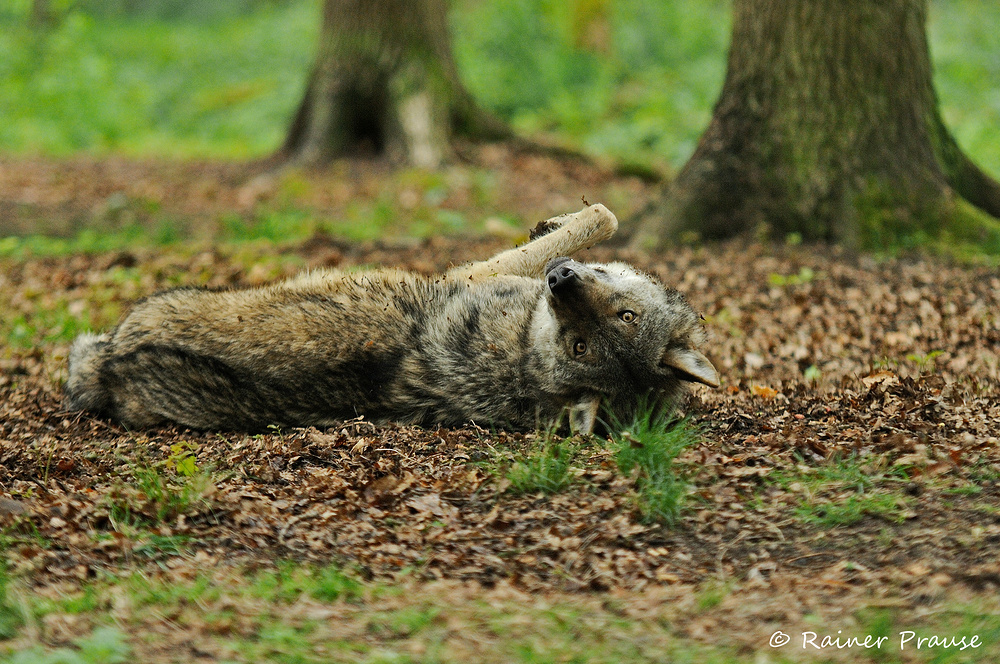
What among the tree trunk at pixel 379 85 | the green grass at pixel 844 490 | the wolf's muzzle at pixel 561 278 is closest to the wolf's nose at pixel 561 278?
the wolf's muzzle at pixel 561 278

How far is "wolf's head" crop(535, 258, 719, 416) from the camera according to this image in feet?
18.1

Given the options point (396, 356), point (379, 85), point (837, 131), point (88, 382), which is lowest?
point (88, 382)

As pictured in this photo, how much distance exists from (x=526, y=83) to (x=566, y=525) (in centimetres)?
1712

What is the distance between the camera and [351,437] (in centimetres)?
564

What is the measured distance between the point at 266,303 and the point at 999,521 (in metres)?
4.40

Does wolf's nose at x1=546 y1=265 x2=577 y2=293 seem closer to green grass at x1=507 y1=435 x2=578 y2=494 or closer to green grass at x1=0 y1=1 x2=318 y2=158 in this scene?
green grass at x1=507 y1=435 x2=578 y2=494

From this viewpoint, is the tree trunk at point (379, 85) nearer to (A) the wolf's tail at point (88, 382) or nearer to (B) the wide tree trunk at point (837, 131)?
(B) the wide tree trunk at point (837, 131)

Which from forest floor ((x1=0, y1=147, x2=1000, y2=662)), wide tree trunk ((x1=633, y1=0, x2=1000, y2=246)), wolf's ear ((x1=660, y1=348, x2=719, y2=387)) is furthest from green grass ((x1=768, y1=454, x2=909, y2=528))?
wide tree trunk ((x1=633, y1=0, x2=1000, y2=246))

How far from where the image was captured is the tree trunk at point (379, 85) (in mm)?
13484

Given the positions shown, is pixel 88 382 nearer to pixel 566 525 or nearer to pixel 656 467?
pixel 566 525

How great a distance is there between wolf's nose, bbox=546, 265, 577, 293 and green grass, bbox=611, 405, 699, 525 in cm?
95

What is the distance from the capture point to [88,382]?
6.12 meters

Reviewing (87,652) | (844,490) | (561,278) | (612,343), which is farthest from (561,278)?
(87,652)

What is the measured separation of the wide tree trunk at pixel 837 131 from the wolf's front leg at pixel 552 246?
2429mm
